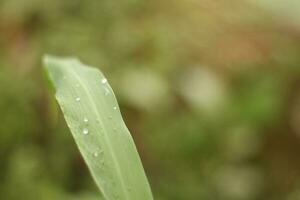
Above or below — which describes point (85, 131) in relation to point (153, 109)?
above

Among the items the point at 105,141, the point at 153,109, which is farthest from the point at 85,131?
the point at 153,109

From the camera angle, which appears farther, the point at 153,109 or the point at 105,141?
the point at 153,109

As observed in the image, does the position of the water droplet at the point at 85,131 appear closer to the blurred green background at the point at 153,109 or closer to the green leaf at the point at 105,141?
the green leaf at the point at 105,141

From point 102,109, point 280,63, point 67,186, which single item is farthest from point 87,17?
point 102,109

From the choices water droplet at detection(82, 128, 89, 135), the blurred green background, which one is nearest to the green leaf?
water droplet at detection(82, 128, 89, 135)

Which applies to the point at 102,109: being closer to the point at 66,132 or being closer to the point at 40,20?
the point at 66,132

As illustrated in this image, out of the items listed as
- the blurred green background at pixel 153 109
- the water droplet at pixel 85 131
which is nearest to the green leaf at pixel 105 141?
the water droplet at pixel 85 131

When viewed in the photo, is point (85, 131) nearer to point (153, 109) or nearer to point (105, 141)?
point (105, 141)
